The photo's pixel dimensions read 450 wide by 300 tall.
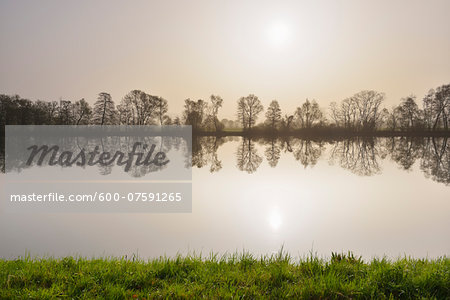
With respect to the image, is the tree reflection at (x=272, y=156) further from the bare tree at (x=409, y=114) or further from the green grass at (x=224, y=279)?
the bare tree at (x=409, y=114)

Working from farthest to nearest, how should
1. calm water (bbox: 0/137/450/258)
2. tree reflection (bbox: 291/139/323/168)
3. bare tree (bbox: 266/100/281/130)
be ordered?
bare tree (bbox: 266/100/281/130), tree reflection (bbox: 291/139/323/168), calm water (bbox: 0/137/450/258)

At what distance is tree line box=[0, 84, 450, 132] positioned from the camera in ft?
157

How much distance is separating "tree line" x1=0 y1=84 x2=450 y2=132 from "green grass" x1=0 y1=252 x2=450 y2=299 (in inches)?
1908

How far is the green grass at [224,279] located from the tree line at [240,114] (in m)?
48.5

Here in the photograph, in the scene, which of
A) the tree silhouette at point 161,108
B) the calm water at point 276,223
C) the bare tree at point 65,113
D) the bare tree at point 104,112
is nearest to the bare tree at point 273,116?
the tree silhouette at point 161,108

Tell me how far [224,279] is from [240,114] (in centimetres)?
5547

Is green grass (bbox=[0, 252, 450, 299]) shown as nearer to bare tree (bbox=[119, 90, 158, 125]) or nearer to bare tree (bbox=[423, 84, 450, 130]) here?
bare tree (bbox=[119, 90, 158, 125])

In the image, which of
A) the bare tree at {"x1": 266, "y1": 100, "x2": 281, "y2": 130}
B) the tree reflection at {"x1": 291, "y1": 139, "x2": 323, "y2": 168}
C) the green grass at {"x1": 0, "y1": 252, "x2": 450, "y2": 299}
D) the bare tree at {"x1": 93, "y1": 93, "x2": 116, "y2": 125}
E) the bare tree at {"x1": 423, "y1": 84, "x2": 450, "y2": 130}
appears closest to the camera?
the green grass at {"x1": 0, "y1": 252, "x2": 450, "y2": 299}

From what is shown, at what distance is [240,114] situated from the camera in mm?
58844

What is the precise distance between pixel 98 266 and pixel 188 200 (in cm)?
573

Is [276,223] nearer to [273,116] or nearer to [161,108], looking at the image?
[161,108]

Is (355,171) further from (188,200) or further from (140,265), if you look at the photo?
(140,265)

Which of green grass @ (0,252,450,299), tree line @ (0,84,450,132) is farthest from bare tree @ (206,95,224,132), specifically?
green grass @ (0,252,450,299)

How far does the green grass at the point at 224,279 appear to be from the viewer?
3.66 m
